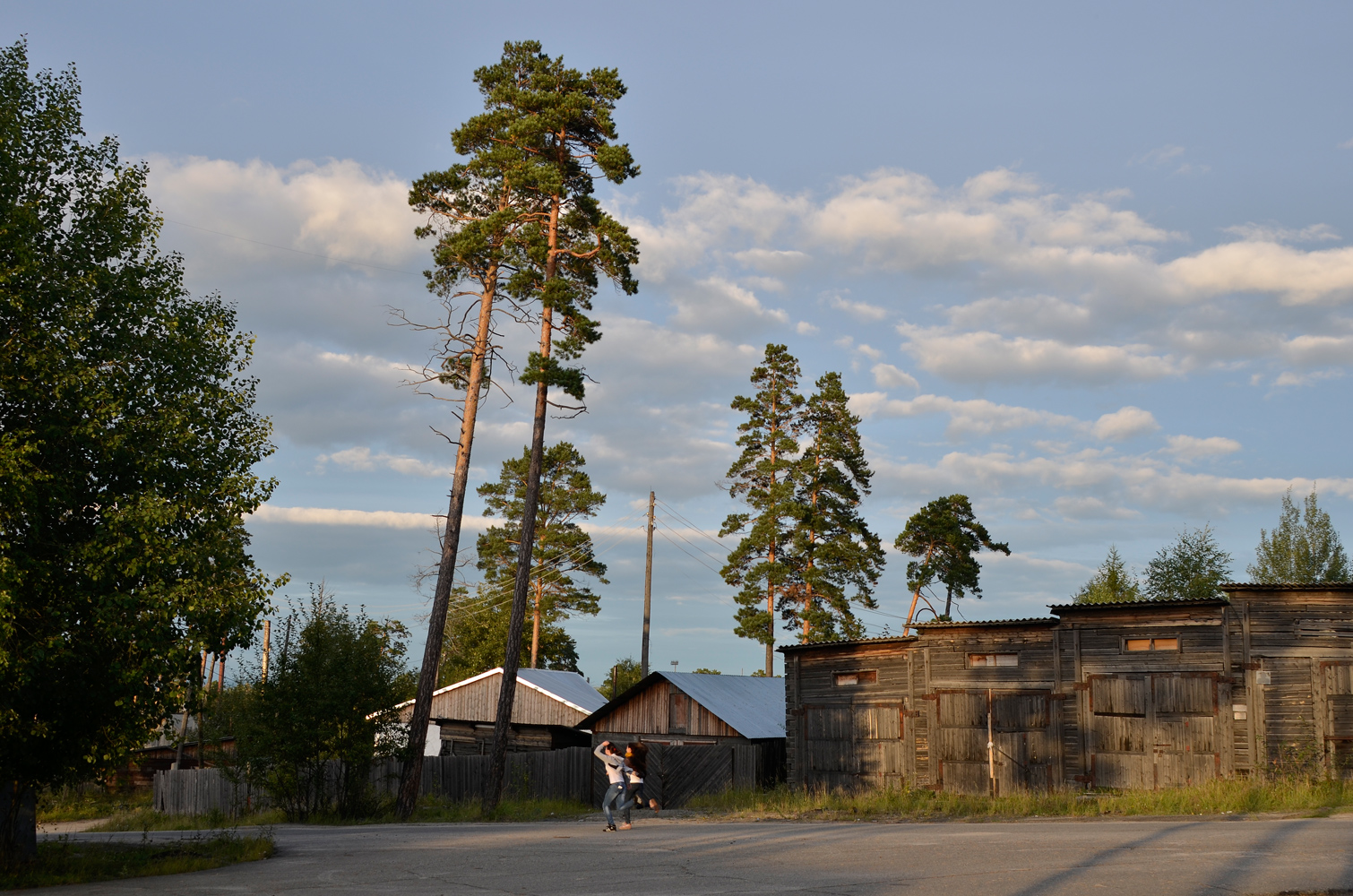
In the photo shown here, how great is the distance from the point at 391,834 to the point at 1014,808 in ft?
42.5

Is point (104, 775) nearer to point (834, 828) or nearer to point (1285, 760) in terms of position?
point (834, 828)

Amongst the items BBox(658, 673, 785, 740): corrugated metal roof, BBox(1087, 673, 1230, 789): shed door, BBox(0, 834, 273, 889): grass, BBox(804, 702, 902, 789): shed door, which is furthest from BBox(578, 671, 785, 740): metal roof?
BBox(0, 834, 273, 889): grass

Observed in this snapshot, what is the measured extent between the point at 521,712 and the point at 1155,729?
2768 cm

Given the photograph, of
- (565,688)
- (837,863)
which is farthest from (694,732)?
(837,863)

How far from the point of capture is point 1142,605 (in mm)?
25641

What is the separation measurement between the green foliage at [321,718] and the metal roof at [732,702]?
10121 millimetres

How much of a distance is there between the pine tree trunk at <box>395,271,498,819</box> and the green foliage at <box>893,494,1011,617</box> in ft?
91.9

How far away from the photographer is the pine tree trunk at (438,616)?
92.3 feet

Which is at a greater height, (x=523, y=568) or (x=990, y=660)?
(x=523, y=568)

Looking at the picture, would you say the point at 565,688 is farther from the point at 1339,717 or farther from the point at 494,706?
the point at 1339,717

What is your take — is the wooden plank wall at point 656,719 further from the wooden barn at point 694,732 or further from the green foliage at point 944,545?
the green foliage at point 944,545

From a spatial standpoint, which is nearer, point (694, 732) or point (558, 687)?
point (694, 732)

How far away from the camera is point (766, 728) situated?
36312mm

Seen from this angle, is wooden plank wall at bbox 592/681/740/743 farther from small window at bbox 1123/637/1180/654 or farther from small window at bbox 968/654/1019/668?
small window at bbox 1123/637/1180/654
